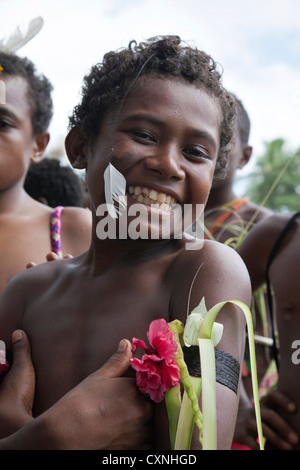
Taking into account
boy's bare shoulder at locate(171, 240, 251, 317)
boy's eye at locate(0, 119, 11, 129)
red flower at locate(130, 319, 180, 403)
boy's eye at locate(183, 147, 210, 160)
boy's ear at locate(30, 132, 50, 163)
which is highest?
boy's eye at locate(0, 119, 11, 129)

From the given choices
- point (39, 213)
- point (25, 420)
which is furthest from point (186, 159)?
point (39, 213)

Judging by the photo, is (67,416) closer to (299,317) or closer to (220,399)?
(220,399)

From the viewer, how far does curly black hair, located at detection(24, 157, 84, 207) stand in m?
4.77

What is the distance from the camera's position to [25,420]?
1.72m

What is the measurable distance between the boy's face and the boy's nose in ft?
4.29

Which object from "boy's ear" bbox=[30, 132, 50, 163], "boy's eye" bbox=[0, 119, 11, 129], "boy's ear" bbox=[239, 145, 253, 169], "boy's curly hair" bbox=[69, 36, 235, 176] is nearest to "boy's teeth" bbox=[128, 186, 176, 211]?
"boy's curly hair" bbox=[69, 36, 235, 176]

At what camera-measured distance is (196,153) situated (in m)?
1.89

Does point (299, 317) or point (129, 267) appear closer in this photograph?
point (129, 267)

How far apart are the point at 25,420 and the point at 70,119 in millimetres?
1142

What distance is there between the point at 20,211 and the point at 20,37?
84 centimetres

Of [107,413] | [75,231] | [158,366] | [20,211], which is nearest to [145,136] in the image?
[158,366]

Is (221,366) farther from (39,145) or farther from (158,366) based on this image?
(39,145)

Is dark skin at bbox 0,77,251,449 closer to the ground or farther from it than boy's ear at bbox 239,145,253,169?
closer to the ground

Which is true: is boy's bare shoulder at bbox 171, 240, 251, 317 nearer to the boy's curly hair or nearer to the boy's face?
the boy's curly hair
